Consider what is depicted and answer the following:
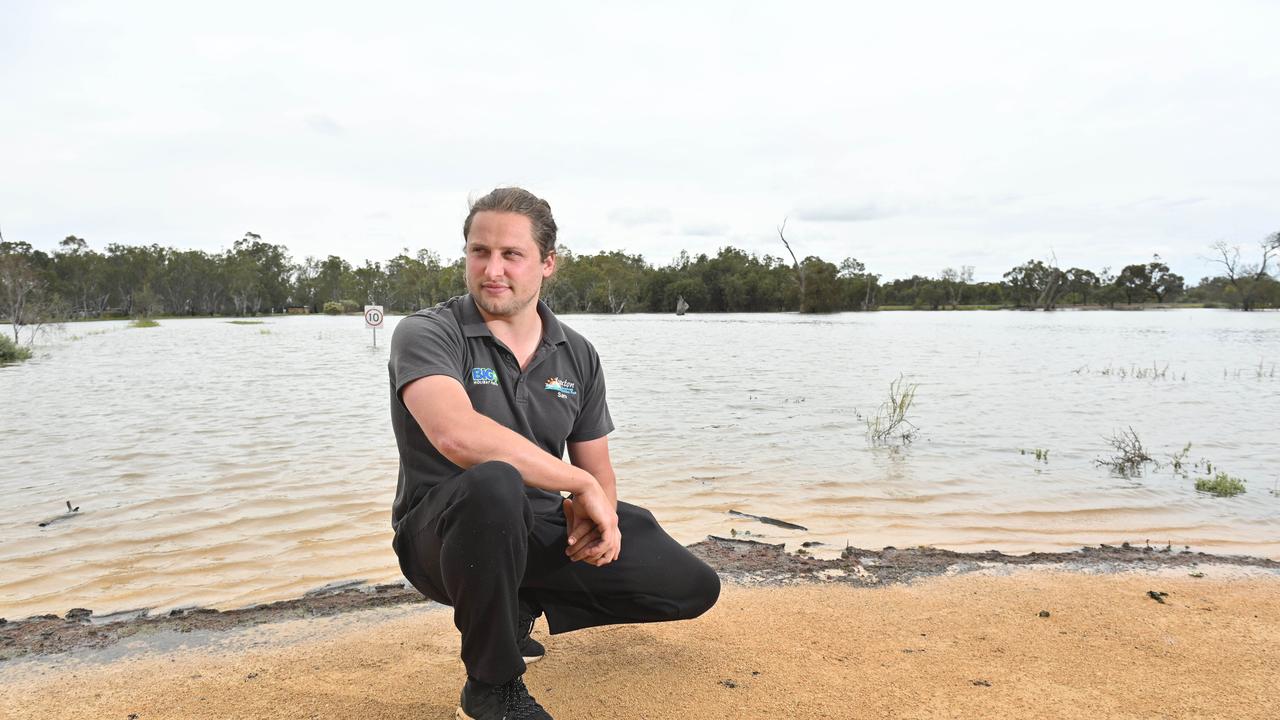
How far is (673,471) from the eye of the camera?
297 inches

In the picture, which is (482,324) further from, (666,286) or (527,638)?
(666,286)

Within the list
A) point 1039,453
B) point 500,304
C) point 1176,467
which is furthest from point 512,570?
point 1176,467

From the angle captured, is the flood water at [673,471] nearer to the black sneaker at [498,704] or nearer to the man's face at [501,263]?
the black sneaker at [498,704]

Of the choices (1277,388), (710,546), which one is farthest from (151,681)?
(1277,388)

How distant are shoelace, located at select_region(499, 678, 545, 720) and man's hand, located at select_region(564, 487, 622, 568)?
0.42 metres

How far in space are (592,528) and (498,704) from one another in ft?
1.88

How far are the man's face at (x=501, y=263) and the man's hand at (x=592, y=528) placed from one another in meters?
0.72

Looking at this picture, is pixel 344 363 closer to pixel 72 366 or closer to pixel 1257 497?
pixel 72 366

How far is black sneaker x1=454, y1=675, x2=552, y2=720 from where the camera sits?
2307 millimetres

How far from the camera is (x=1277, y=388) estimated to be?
14.1 m

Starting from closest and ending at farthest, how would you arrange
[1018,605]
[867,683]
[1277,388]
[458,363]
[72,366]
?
1. [458,363]
2. [867,683]
3. [1018,605]
4. [1277,388]
5. [72,366]

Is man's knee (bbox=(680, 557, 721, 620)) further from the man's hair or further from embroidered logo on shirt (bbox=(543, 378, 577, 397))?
the man's hair

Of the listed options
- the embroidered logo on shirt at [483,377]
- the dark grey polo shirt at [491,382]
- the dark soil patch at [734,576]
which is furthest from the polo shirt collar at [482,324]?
the dark soil patch at [734,576]

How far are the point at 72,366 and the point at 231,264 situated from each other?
112769mm
